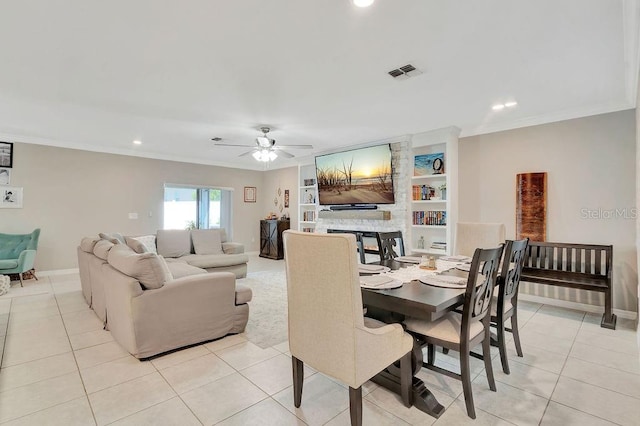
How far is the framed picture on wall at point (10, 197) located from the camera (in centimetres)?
525

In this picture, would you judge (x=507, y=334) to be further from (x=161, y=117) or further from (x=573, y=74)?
(x=161, y=117)

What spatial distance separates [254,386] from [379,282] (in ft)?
3.69

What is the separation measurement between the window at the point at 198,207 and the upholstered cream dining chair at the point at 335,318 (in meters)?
6.71

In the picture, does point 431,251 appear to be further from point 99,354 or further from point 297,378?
point 99,354

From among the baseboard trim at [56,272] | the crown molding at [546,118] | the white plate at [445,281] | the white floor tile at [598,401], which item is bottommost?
the white floor tile at [598,401]

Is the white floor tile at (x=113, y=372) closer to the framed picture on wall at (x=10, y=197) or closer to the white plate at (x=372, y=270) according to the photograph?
the white plate at (x=372, y=270)

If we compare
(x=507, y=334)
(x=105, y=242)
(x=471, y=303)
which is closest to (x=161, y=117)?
(x=105, y=242)

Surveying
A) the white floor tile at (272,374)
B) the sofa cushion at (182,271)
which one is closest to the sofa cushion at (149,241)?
the sofa cushion at (182,271)

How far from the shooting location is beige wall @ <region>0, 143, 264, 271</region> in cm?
545

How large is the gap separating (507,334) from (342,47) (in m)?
3.12

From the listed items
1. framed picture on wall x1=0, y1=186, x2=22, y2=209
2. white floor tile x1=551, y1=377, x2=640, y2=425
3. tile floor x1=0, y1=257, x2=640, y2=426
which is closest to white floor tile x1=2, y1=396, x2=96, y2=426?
tile floor x1=0, y1=257, x2=640, y2=426

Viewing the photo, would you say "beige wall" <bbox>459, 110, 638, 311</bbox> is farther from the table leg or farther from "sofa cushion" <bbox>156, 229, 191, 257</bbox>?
"sofa cushion" <bbox>156, 229, 191, 257</bbox>

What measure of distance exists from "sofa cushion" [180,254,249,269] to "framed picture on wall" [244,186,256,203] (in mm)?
3276

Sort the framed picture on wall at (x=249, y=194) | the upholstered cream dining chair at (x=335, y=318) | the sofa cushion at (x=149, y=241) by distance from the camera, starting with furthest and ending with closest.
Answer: the framed picture on wall at (x=249, y=194) < the sofa cushion at (x=149, y=241) < the upholstered cream dining chair at (x=335, y=318)
